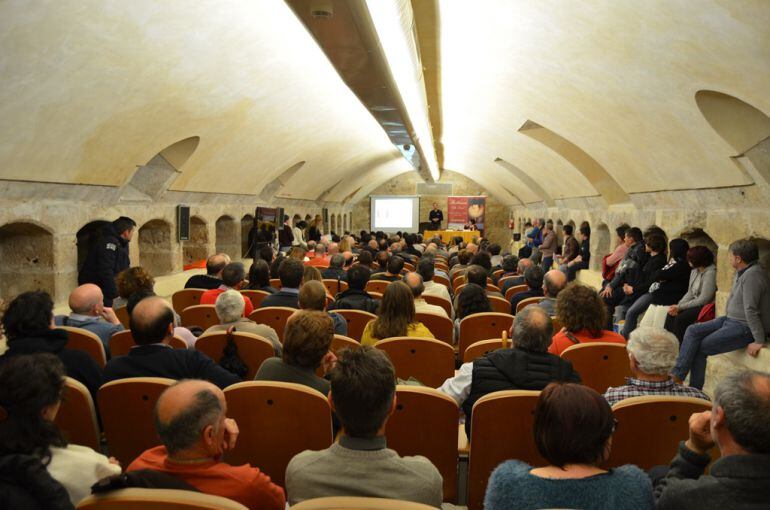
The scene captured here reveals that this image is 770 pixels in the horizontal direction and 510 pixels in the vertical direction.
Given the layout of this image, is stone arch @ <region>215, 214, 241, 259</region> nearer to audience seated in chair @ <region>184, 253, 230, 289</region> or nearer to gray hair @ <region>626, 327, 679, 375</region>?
audience seated in chair @ <region>184, 253, 230, 289</region>

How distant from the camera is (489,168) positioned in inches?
763

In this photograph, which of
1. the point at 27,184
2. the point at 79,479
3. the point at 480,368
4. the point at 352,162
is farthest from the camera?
the point at 352,162

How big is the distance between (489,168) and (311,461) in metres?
18.0

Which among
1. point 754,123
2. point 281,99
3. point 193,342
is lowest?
point 193,342

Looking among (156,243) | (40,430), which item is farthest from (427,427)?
(156,243)

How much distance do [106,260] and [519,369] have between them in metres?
5.57

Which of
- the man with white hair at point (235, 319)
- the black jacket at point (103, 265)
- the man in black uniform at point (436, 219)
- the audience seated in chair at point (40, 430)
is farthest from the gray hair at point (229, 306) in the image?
the man in black uniform at point (436, 219)

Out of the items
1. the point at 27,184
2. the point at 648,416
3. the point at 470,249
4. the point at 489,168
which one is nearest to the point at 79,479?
the point at 648,416

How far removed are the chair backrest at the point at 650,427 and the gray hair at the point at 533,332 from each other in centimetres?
64

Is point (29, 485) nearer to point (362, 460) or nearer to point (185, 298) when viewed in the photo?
point (362, 460)

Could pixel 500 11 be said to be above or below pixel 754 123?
above

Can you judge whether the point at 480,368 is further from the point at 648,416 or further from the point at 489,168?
the point at 489,168

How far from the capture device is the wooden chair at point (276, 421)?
8.59ft

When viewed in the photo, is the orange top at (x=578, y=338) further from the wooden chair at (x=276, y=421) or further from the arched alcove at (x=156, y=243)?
the arched alcove at (x=156, y=243)
